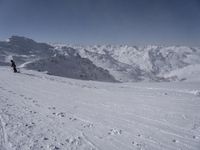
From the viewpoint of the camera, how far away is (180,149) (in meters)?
6.50

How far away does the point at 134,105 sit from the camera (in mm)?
11672

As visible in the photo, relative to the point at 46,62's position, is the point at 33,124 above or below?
below

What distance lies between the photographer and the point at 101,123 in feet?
29.5

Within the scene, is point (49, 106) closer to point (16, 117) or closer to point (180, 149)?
point (16, 117)

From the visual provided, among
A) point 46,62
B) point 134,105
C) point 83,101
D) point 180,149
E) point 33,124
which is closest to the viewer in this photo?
point 180,149

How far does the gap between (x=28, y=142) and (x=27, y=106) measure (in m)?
4.99

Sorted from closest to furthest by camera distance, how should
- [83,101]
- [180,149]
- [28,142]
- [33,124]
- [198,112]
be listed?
[180,149], [28,142], [33,124], [198,112], [83,101]

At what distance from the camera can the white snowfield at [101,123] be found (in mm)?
7062

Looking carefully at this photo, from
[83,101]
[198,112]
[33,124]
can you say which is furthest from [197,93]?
[33,124]

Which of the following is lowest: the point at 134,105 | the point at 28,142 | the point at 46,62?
the point at 28,142

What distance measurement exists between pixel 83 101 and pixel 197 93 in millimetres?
7196

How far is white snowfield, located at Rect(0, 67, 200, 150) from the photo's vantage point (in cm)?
706

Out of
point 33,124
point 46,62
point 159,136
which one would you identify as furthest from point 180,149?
point 46,62

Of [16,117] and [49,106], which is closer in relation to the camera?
[16,117]
